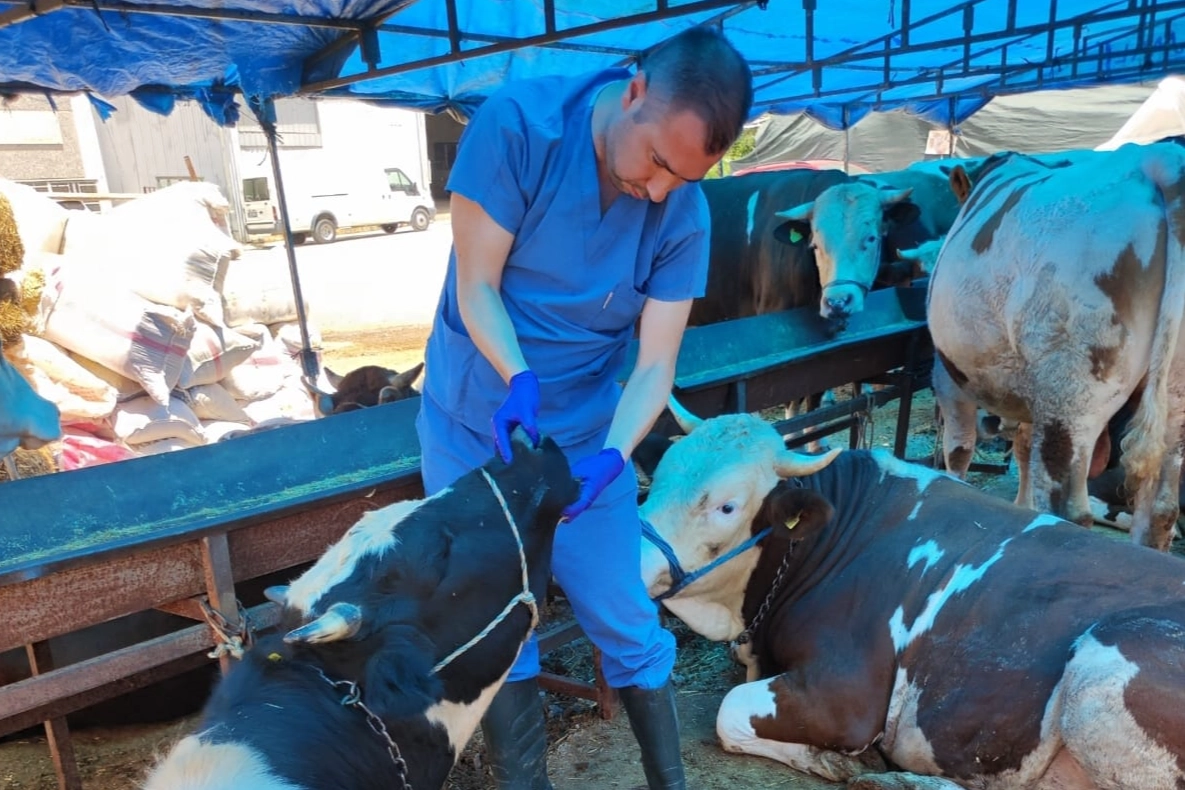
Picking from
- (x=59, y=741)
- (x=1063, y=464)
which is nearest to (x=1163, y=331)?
(x=1063, y=464)

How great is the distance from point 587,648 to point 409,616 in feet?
8.11

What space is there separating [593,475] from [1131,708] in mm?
1534

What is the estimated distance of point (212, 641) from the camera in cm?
228

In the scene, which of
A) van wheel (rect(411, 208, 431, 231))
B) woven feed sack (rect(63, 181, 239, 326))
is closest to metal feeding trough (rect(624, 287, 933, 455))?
woven feed sack (rect(63, 181, 239, 326))

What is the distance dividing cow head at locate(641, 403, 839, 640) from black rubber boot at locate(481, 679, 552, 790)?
646 mm

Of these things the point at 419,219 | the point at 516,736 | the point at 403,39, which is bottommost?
the point at 419,219

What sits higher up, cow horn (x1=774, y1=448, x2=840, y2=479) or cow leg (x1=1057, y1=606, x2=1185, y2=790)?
cow horn (x1=774, y1=448, x2=840, y2=479)

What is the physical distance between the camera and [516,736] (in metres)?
2.25

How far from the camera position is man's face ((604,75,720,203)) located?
5.54ft

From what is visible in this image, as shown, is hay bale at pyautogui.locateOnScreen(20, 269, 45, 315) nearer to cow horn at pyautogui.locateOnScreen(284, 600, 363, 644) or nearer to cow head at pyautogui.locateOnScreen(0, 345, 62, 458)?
cow head at pyautogui.locateOnScreen(0, 345, 62, 458)

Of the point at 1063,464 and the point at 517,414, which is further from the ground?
the point at 517,414

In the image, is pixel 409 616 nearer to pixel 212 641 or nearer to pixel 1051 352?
pixel 212 641

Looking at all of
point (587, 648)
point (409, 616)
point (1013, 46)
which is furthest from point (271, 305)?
point (1013, 46)

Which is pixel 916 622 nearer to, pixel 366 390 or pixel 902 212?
pixel 366 390
